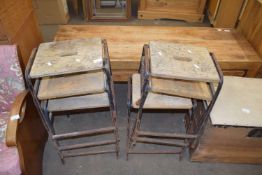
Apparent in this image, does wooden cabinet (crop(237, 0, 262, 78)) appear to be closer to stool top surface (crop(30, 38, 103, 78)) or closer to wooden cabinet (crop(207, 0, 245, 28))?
wooden cabinet (crop(207, 0, 245, 28))

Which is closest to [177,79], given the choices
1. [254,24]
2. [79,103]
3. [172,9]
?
[79,103]

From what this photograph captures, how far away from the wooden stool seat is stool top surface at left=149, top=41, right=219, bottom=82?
383mm

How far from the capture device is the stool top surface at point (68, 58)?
99 cm

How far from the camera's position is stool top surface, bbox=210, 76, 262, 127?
47.7 inches

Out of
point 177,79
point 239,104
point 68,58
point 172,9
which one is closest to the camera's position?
point 68,58

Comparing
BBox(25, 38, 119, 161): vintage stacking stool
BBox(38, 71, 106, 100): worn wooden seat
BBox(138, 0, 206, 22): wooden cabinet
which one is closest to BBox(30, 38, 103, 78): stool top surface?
BBox(25, 38, 119, 161): vintage stacking stool

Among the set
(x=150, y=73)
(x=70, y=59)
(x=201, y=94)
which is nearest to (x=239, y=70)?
(x=201, y=94)

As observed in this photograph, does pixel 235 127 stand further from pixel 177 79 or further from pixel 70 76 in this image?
pixel 70 76

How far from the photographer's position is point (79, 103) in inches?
48.6

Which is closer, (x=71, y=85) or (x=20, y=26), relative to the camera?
(x=71, y=85)

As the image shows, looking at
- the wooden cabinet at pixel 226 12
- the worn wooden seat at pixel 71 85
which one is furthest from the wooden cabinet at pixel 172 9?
the worn wooden seat at pixel 71 85

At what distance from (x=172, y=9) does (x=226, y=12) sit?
2.38 feet

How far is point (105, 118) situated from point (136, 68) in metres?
0.52

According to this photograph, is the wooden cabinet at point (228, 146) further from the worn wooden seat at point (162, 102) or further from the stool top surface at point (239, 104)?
the worn wooden seat at point (162, 102)
